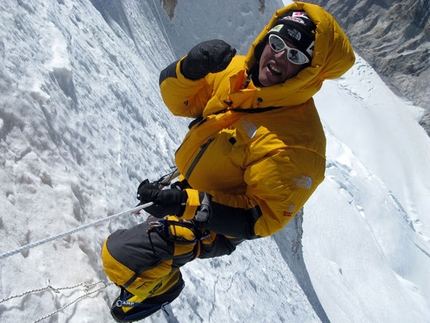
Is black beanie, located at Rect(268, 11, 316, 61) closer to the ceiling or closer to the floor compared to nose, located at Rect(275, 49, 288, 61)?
closer to the ceiling

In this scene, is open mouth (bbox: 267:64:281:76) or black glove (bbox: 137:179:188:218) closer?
black glove (bbox: 137:179:188:218)

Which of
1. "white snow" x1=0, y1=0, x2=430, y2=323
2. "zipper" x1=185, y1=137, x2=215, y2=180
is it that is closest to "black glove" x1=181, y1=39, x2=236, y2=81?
"zipper" x1=185, y1=137, x2=215, y2=180

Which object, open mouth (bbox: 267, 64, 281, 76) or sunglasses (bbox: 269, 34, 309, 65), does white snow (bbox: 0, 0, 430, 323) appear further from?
sunglasses (bbox: 269, 34, 309, 65)

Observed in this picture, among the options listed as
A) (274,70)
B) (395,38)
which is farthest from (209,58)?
(395,38)

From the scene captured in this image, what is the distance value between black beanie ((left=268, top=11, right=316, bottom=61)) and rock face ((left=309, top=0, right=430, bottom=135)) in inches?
1575

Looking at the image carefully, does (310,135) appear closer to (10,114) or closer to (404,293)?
(10,114)

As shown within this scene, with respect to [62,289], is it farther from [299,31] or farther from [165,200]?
[299,31]

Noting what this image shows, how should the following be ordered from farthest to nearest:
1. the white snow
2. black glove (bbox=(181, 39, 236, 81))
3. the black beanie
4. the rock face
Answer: the rock face, the white snow, black glove (bbox=(181, 39, 236, 81)), the black beanie

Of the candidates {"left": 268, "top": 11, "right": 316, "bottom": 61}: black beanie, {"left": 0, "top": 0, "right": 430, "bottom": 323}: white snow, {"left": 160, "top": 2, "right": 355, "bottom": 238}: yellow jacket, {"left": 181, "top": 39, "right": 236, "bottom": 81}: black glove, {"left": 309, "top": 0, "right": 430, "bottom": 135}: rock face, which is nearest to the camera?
{"left": 160, "top": 2, "right": 355, "bottom": 238}: yellow jacket

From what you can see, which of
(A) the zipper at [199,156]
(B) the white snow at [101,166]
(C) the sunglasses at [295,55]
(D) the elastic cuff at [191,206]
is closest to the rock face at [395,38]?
(B) the white snow at [101,166]

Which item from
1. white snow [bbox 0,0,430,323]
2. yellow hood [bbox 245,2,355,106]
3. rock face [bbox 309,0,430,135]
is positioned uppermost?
yellow hood [bbox 245,2,355,106]

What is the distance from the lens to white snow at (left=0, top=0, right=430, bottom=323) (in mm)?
3057

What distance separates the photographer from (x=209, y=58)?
2936mm

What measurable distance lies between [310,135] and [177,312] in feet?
7.78
